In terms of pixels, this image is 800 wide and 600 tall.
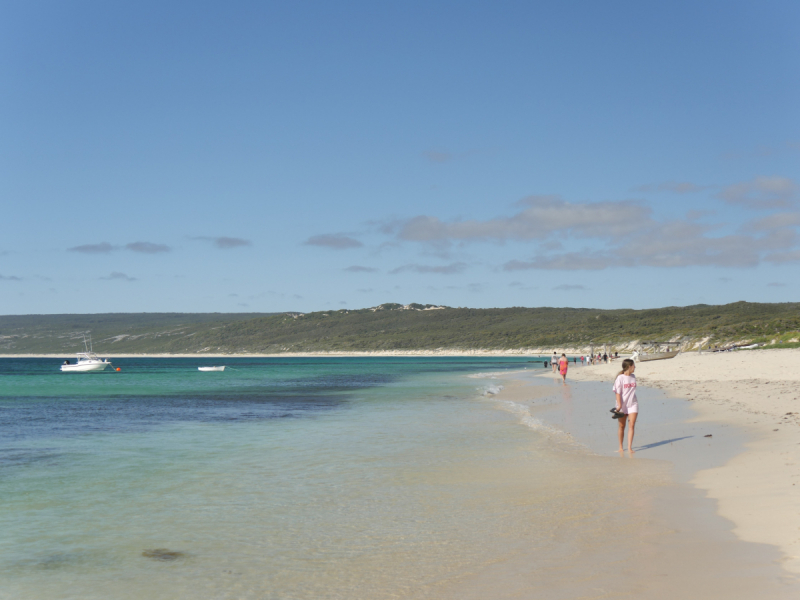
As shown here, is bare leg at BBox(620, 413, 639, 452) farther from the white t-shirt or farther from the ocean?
the ocean

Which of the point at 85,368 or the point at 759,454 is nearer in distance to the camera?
the point at 759,454

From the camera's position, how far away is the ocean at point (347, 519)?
6.52m

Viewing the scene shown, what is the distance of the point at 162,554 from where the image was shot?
7691 millimetres

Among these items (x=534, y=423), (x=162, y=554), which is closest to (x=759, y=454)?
(x=534, y=423)

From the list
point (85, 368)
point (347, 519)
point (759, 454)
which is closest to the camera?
point (347, 519)

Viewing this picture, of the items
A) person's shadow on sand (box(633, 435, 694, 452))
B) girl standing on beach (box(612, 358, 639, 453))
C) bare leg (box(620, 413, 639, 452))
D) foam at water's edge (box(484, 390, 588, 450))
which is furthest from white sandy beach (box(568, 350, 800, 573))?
foam at water's edge (box(484, 390, 588, 450))

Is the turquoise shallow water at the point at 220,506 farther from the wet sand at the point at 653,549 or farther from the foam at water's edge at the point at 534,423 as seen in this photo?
the foam at water's edge at the point at 534,423

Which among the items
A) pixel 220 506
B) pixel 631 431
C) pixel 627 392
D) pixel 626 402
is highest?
pixel 627 392

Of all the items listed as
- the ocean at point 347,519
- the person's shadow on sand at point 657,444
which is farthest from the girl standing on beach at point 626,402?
the ocean at point 347,519

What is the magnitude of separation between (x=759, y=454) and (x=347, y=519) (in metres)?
8.02

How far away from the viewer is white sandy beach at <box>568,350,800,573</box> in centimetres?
756

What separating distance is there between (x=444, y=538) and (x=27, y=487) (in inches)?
330

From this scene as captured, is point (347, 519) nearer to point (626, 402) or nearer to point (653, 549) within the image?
point (653, 549)

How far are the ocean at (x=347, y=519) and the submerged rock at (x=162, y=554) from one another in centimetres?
Answer: 4
